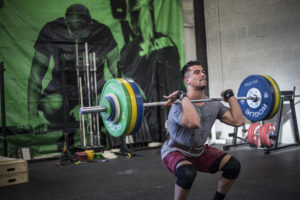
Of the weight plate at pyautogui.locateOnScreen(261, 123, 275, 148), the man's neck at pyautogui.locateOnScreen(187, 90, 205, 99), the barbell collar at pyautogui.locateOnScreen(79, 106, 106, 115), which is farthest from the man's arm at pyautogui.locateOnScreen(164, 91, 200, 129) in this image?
the weight plate at pyautogui.locateOnScreen(261, 123, 275, 148)

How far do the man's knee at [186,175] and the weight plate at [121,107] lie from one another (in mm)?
651

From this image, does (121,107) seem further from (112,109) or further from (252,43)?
(252,43)

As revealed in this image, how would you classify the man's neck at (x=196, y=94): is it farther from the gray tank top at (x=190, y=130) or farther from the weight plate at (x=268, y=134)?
the weight plate at (x=268, y=134)

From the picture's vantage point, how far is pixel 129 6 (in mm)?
6305

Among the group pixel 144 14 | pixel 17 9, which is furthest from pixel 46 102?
pixel 144 14

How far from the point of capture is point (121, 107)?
274cm

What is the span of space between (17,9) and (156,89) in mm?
2726

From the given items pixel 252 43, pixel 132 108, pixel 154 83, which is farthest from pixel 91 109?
pixel 252 43

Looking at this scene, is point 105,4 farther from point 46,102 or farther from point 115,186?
point 115,186

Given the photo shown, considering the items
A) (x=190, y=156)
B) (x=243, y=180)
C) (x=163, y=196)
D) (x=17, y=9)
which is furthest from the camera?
(x=17, y=9)

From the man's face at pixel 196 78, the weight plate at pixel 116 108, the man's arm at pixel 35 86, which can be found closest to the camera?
the man's face at pixel 196 78

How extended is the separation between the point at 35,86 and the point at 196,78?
3.59 m

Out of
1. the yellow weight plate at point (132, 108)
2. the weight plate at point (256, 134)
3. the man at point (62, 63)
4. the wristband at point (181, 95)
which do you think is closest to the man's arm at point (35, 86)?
the man at point (62, 63)

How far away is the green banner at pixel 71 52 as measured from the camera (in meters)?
5.27
